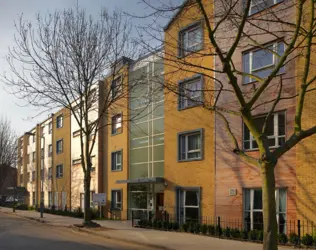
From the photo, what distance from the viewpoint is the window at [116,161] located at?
→ 30.4 meters

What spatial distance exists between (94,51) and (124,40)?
61.5 inches

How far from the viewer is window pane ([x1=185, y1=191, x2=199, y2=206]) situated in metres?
21.5

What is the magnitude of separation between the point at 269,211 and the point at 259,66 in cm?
965

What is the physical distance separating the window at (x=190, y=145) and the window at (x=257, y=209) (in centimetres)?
372

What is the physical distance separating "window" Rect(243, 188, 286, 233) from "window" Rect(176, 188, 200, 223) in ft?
10.2

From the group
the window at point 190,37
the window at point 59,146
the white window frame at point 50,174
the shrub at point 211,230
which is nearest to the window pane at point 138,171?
the window at point 190,37

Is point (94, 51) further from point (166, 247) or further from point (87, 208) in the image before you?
point (166, 247)

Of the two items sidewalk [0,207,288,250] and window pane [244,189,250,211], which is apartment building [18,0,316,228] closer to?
window pane [244,189,250,211]

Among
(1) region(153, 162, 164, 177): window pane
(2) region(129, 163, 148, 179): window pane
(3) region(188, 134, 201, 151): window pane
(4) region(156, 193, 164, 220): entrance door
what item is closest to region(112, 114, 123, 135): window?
(2) region(129, 163, 148, 179): window pane

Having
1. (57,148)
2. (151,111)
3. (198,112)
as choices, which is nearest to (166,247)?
(198,112)

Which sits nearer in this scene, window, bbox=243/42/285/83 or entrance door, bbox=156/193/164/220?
window, bbox=243/42/285/83

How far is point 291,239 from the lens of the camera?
14633mm

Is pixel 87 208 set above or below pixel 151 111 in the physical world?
below

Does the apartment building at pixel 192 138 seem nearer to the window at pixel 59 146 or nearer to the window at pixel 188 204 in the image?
the window at pixel 188 204
